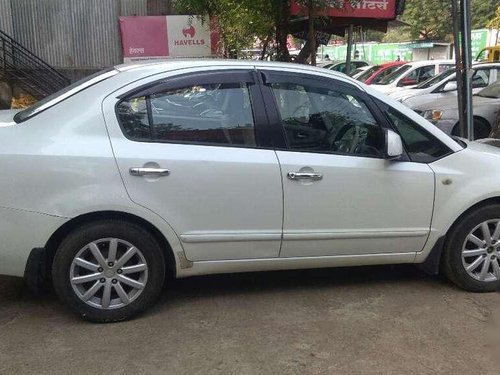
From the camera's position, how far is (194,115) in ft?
12.4

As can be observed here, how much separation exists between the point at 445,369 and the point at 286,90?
202 cm

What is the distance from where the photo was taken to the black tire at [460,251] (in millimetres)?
4141

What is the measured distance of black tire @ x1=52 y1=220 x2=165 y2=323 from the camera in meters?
3.54

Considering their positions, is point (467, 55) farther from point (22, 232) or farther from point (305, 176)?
point (22, 232)

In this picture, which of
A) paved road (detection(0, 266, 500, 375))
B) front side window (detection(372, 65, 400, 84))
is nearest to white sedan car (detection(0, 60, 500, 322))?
paved road (detection(0, 266, 500, 375))

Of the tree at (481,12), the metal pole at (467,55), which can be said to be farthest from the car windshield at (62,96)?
the tree at (481,12)

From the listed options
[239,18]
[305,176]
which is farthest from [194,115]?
[239,18]

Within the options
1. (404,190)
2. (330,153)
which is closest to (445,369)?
(404,190)

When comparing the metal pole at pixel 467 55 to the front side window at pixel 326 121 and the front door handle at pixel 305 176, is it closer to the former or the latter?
the front side window at pixel 326 121

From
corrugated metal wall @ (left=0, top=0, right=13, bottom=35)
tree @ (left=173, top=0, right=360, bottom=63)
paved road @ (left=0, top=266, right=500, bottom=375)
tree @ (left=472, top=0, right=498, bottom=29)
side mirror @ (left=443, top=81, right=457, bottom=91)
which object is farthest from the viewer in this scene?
tree @ (left=472, top=0, right=498, bottom=29)

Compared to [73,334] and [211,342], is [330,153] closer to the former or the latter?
[211,342]

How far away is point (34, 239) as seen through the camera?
3490 millimetres

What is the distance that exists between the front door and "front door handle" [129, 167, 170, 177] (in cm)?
76

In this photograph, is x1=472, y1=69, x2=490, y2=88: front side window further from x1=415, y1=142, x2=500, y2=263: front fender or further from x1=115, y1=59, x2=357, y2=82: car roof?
x1=115, y1=59, x2=357, y2=82: car roof
